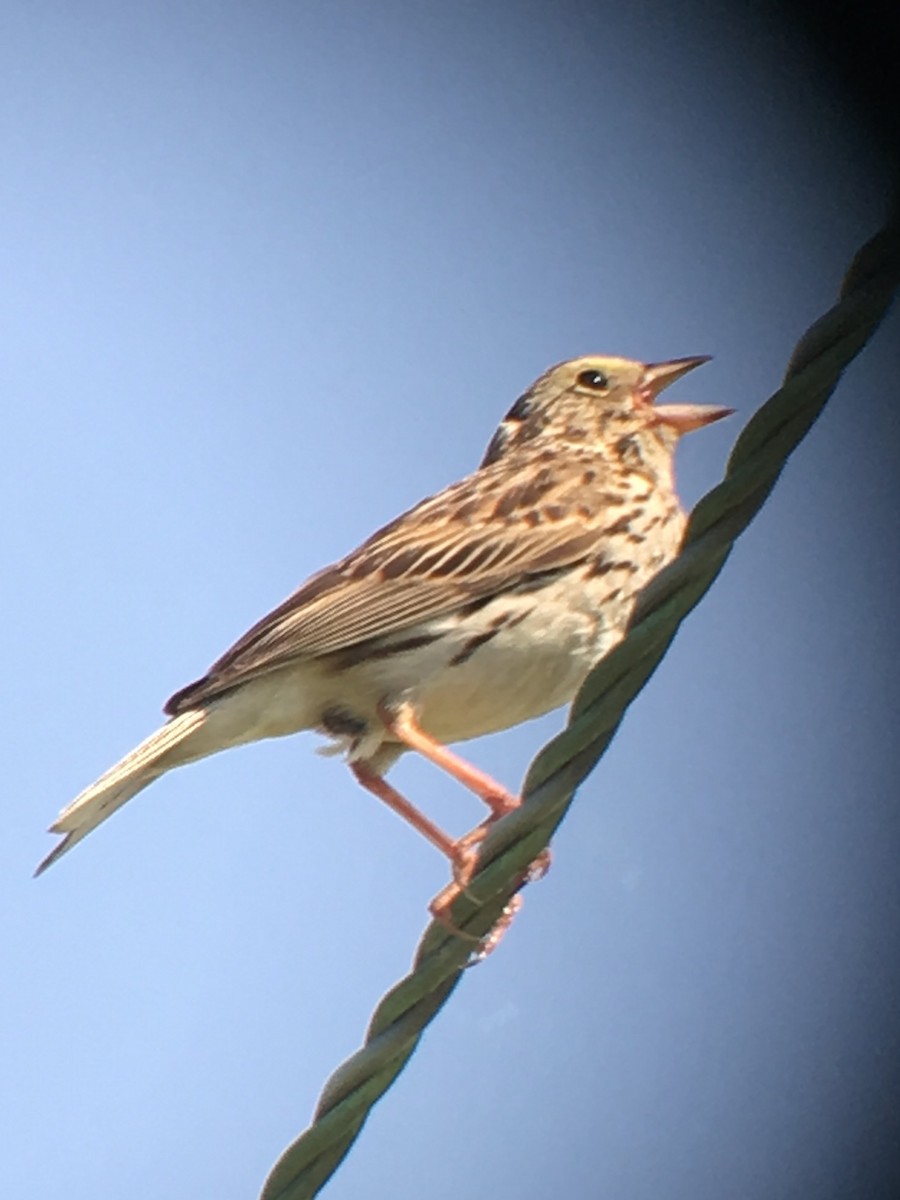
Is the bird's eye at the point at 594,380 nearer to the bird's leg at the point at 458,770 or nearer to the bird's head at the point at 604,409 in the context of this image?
the bird's head at the point at 604,409

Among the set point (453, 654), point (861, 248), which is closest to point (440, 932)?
point (861, 248)

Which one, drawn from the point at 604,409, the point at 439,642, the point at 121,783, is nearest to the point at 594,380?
the point at 604,409

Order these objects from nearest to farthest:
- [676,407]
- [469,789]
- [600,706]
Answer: [600,706], [469,789], [676,407]

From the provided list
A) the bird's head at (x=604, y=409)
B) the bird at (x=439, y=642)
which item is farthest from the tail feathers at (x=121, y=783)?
the bird's head at (x=604, y=409)

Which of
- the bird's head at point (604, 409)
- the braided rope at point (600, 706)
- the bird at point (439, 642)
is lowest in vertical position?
the braided rope at point (600, 706)

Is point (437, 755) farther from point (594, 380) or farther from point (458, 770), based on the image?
point (594, 380)

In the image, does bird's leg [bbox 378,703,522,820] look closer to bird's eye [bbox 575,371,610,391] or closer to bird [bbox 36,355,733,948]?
bird [bbox 36,355,733,948]
